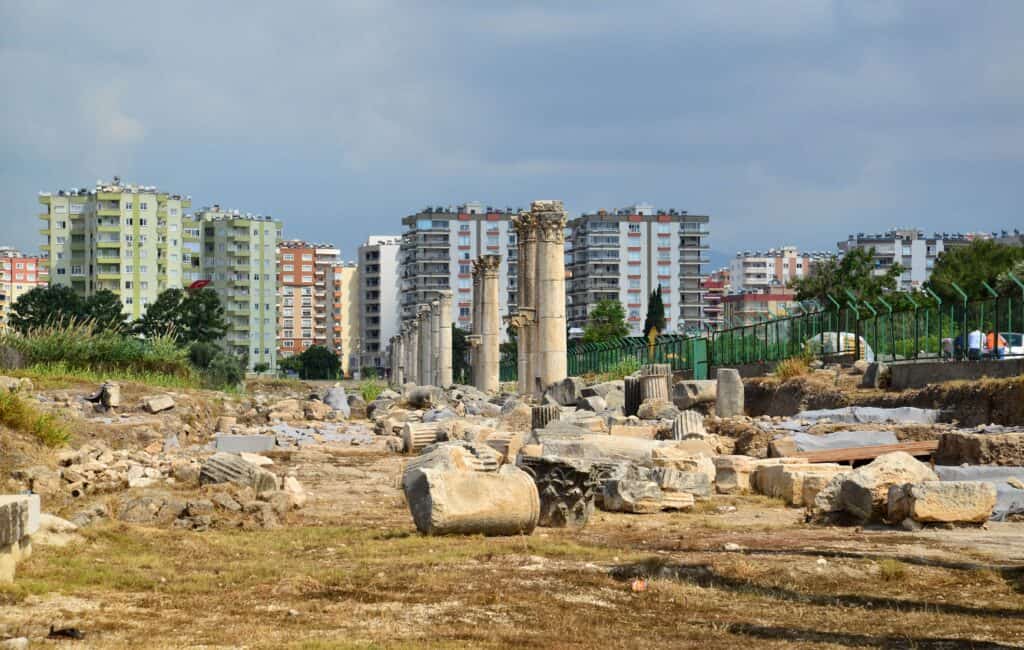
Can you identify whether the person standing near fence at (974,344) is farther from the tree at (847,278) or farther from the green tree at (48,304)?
the green tree at (48,304)

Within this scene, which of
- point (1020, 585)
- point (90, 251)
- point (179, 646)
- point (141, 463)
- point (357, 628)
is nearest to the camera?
point (179, 646)

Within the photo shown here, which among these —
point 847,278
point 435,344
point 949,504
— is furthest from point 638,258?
point 949,504

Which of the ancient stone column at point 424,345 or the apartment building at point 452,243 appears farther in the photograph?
the apartment building at point 452,243

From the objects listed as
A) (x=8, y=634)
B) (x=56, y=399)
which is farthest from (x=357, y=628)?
(x=56, y=399)

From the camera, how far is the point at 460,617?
784cm

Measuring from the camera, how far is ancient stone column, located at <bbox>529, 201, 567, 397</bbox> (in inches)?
1390

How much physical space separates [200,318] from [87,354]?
2711 inches

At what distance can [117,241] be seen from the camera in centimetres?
12650

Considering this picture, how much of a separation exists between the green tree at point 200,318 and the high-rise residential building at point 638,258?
74.9 metres

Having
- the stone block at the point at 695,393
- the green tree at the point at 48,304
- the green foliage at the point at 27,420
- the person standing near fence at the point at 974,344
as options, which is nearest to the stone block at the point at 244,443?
the green foliage at the point at 27,420

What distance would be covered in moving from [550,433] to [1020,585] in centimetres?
1126

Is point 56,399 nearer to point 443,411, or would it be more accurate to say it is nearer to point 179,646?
point 443,411

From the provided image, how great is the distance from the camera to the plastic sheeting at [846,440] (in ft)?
60.2

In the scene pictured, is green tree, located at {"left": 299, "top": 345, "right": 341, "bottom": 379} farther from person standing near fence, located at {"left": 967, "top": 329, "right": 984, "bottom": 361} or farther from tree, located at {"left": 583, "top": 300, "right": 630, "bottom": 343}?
person standing near fence, located at {"left": 967, "top": 329, "right": 984, "bottom": 361}
